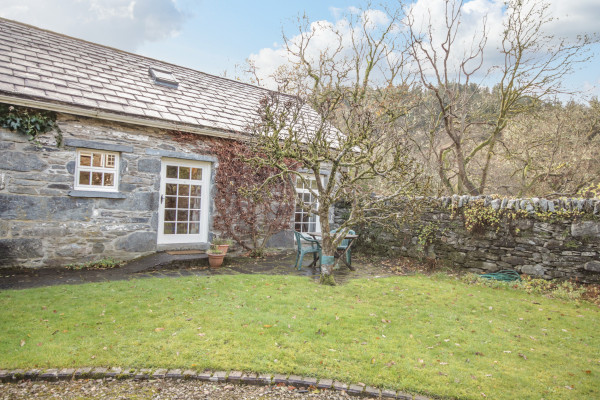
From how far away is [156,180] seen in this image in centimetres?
812

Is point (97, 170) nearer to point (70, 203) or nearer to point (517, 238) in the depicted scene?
point (70, 203)

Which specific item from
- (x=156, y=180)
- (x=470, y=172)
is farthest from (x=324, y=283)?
(x=470, y=172)

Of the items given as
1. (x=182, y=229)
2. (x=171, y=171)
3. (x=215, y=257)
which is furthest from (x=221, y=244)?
(x=171, y=171)

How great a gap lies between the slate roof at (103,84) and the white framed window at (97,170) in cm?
99

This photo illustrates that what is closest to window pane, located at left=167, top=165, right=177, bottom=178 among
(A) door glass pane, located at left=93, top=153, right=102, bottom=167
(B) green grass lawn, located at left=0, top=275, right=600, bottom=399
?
(A) door glass pane, located at left=93, top=153, right=102, bottom=167

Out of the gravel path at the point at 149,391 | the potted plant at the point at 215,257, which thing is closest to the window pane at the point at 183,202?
the potted plant at the point at 215,257

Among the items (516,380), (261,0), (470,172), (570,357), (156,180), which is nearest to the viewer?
(516,380)

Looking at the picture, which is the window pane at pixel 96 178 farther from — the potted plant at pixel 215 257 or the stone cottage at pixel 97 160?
the potted plant at pixel 215 257

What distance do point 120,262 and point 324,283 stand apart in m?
4.57

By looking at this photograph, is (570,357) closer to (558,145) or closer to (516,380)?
(516,380)

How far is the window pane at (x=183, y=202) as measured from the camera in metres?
8.70

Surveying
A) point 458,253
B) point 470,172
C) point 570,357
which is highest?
point 470,172

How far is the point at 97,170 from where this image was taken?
24.6 feet

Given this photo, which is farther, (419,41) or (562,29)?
(419,41)
